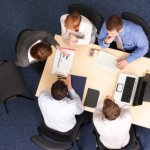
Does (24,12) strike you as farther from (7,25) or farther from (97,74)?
(97,74)

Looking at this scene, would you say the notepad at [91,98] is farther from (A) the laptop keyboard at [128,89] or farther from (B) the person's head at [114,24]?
(B) the person's head at [114,24]

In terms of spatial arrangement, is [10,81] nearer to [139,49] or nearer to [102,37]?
[102,37]

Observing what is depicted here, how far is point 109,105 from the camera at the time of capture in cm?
253

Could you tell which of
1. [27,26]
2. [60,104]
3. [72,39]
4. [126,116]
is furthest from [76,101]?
[27,26]

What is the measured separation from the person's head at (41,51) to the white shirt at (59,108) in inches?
13.9

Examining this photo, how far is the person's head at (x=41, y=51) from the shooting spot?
→ 9.33ft

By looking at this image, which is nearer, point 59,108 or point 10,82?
point 59,108

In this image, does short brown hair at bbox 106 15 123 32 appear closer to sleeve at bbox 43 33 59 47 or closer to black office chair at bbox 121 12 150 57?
black office chair at bbox 121 12 150 57

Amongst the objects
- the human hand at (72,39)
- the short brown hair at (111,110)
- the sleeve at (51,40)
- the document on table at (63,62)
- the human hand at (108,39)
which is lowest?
the short brown hair at (111,110)

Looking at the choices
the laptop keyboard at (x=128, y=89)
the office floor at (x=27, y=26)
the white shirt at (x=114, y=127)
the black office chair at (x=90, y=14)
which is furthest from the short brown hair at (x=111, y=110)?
the office floor at (x=27, y=26)

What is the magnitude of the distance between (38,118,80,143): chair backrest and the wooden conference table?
0.38 metres

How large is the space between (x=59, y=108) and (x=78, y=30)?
82 centimetres

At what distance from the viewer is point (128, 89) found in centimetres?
280

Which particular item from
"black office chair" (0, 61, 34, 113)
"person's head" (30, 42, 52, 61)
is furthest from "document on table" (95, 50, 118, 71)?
"black office chair" (0, 61, 34, 113)
